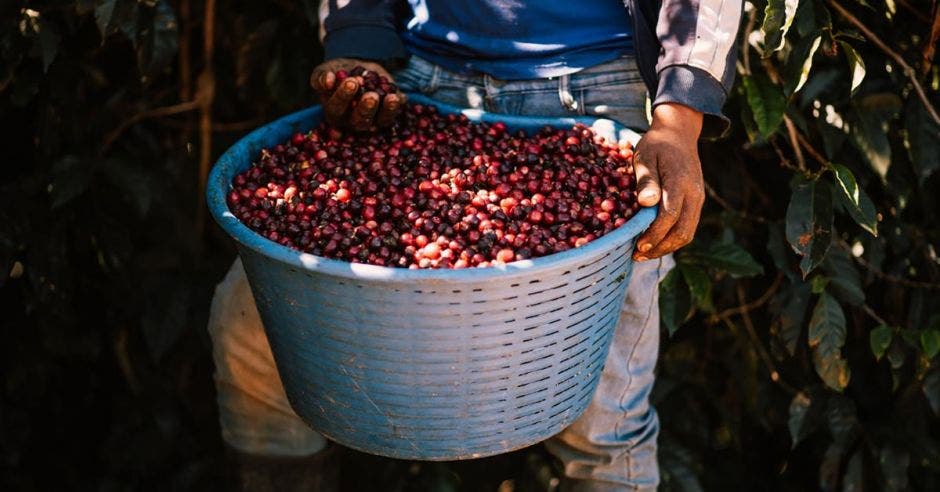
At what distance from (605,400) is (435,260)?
609 millimetres

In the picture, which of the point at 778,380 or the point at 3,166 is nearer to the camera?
the point at 3,166

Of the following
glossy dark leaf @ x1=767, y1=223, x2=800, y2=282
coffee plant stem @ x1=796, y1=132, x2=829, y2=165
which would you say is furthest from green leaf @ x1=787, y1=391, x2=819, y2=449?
coffee plant stem @ x1=796, y1=132, x2=829, y2=165

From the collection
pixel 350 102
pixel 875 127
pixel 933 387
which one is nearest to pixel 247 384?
pixel 350 102

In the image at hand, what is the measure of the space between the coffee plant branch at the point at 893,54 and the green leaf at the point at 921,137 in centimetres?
2

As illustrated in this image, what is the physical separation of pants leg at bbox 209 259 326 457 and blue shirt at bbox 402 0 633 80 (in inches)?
25.5

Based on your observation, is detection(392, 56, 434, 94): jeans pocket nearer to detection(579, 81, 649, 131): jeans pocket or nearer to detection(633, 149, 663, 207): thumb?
detection(579, 81, 649, 131): jeans pocket

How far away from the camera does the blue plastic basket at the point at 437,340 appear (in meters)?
1.49

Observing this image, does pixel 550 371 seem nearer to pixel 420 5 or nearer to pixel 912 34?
pixel 420 5

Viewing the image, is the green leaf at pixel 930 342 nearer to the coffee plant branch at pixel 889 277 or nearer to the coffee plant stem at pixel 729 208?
the coffee plant branch at pixel 889 277

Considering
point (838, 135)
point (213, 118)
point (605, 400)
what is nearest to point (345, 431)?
point (605, 400)

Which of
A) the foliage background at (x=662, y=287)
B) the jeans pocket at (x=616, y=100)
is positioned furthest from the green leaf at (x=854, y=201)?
the jeans pocket at (x=616, y=100)

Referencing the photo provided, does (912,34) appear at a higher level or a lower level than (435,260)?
lower

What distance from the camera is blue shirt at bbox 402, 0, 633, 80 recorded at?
196 centimetres

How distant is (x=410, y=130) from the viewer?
1976mm
